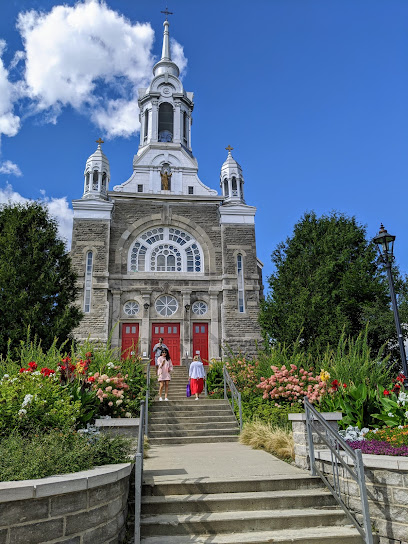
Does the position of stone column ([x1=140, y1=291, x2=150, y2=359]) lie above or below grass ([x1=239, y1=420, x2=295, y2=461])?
above

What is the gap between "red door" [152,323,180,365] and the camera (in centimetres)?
2195

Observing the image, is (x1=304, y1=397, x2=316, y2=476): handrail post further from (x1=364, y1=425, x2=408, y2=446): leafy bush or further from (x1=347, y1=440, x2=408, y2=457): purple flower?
(x1=364, y1=425, x2=408, y2=446): leafy bush

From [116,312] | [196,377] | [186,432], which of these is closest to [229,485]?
[186,432]

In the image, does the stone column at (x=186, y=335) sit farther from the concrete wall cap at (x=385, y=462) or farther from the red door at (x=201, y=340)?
the concrete wall cap at (x=385, y=462)

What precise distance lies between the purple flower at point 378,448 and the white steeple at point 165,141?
66.0 feet

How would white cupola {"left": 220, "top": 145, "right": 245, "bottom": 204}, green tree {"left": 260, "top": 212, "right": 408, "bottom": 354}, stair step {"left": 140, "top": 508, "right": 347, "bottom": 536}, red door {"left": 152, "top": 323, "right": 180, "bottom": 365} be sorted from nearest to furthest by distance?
stair step {"left": 140, "top": 508, "right": 347, "bottom": 536}
green tree {"left": 260, "top": 212, "right": 408, "bottom": 354}
red door {"left": 152, "top": 323, "right": 180, "bottom": 365}
white cupola {"left": 220, "top": 145, "right": 245, "bottom": 204}

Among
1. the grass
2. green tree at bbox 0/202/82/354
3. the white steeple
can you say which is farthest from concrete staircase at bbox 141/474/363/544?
the white steeple

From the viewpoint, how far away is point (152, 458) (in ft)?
26.7

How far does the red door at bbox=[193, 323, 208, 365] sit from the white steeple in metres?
7.53

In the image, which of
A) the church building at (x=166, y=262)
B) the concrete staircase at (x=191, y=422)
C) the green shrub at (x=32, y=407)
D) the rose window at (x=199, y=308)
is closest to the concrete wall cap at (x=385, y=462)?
the green shrub at (x=32, y=407)

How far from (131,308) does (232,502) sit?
56.4ft

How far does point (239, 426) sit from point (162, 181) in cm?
1671

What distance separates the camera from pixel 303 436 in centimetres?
702

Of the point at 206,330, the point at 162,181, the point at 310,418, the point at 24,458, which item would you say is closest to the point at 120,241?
the point at 162,181
